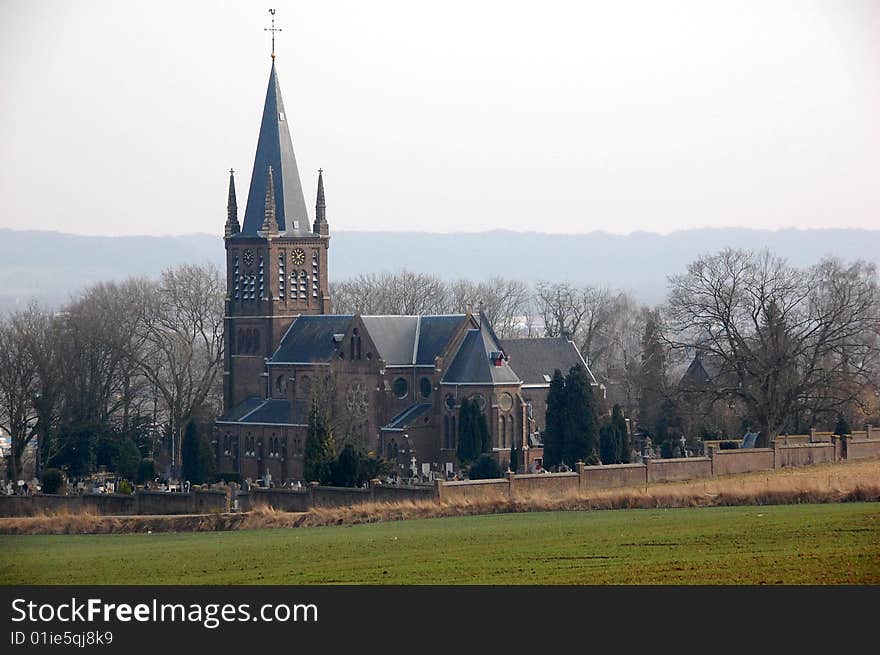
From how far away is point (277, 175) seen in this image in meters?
97.1

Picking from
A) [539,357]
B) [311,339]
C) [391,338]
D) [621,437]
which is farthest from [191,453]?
[539,357]

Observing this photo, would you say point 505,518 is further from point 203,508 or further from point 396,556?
point 203,508

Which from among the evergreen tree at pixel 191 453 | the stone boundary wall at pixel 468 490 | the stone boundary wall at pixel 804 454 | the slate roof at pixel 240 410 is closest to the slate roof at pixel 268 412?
the slate roof at pixel 240 410

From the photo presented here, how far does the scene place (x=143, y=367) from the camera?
9606 cm

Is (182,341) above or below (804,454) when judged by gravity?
above

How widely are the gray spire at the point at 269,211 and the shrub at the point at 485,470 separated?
1188 inches

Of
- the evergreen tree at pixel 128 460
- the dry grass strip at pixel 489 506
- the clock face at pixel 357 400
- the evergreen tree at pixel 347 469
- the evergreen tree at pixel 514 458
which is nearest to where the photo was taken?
the dry grass strip at pixel 489 506

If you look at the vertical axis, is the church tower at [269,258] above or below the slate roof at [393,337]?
above

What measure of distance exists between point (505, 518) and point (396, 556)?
12231mm

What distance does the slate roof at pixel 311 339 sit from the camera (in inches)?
3684

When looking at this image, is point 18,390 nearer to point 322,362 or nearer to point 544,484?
point 322,362

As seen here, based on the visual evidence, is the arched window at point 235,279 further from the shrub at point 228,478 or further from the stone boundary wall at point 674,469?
the stone boundary wall at point 674,469

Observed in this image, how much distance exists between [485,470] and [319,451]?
7222 millimetres

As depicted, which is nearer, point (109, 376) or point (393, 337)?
point (393, 337)
